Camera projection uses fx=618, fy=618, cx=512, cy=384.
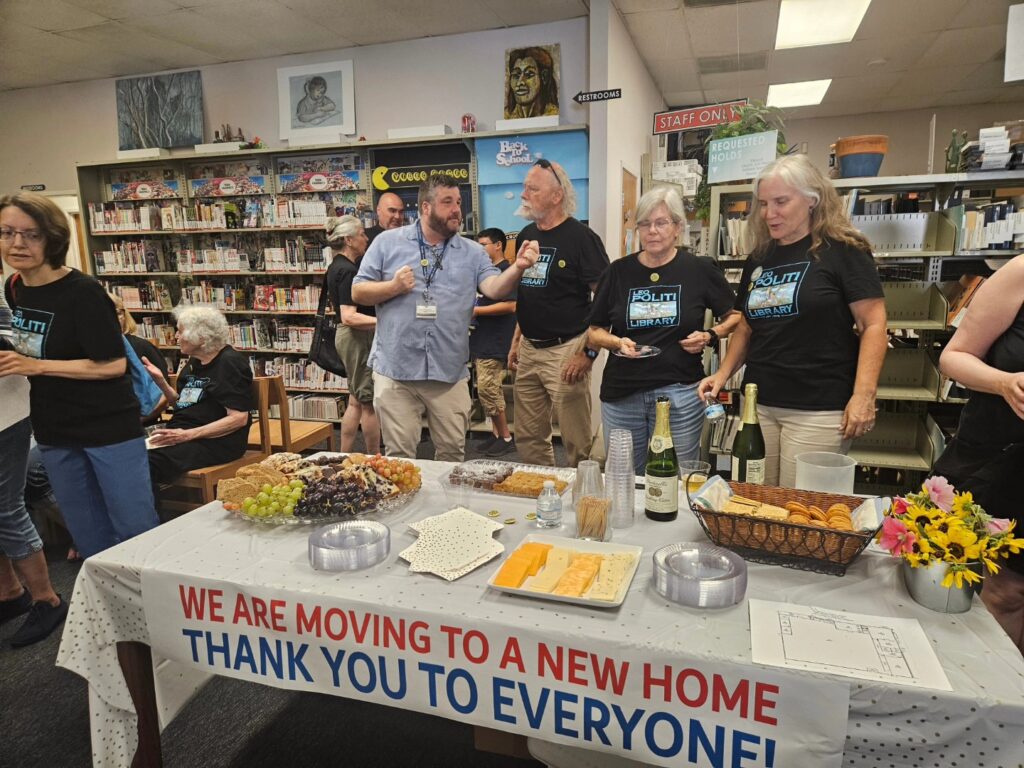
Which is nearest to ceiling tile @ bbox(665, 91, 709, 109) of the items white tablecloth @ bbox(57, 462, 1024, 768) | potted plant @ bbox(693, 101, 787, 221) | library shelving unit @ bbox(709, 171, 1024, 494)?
library shelving unit @ bbox(709, 171, 1024, 494)

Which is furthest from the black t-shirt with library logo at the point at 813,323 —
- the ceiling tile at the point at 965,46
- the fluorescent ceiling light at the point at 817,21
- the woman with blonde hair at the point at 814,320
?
the ceiling tile at the point at 965,46

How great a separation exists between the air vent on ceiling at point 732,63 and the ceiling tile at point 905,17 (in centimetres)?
88

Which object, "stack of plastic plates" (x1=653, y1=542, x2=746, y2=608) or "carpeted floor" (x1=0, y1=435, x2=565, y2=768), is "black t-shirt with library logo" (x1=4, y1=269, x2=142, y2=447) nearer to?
"carpeted floor" (x1=0, y1=435, x2=565, y2=768)

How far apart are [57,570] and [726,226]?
3.87m

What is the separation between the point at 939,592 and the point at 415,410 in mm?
2011

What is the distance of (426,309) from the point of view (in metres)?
2.55

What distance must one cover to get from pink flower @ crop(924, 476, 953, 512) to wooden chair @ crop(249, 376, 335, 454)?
3047 millimetres

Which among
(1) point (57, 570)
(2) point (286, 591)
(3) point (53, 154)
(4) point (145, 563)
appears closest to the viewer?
(2) point (286, 591)

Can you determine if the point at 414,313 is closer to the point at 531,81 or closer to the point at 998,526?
the point at 998,526

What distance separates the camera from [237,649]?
1312 millimetres

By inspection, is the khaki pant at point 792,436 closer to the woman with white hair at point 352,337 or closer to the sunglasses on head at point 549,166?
the sunglasses on head at point 549,166

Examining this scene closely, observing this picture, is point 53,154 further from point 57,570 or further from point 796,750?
point 796,750

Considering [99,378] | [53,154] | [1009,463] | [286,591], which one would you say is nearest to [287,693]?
[286,591]

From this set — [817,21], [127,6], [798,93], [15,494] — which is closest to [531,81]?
[817,21]
